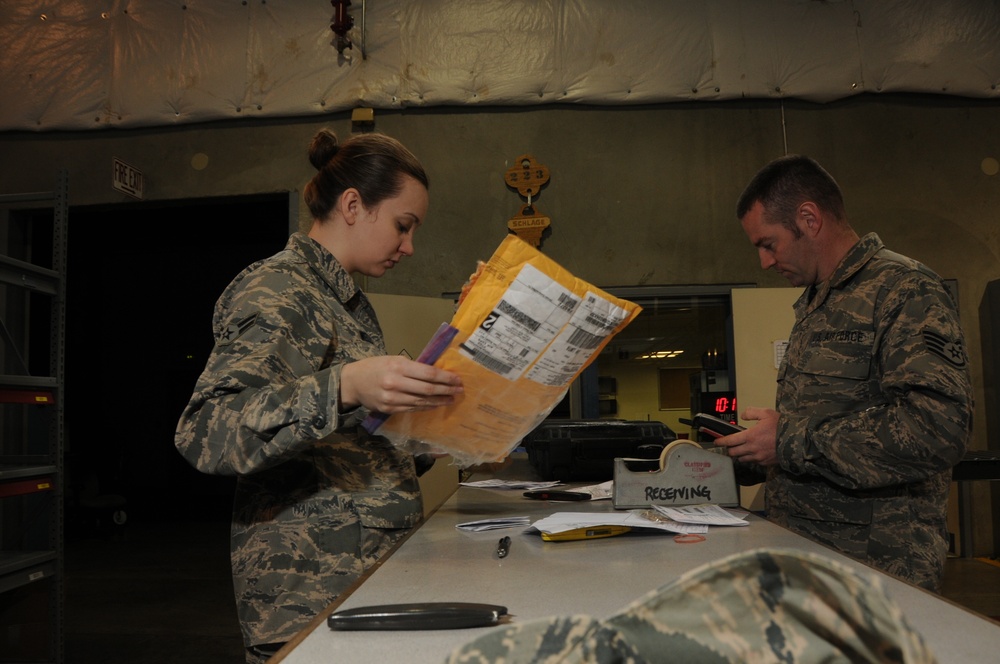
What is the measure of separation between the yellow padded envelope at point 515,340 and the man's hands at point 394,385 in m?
0.03

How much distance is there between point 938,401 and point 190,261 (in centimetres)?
959

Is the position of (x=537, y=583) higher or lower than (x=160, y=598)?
higher

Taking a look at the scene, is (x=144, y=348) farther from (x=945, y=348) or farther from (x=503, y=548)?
(x=945, y=348)

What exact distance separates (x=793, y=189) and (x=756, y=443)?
710mm

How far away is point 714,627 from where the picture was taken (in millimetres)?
470

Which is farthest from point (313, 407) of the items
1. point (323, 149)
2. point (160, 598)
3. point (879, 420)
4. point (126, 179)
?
point (160, 598)

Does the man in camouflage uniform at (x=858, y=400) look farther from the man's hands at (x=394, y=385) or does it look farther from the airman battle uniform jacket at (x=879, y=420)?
the man's hands at (x=394, y=385)

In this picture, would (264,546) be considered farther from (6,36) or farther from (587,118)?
(6,36)

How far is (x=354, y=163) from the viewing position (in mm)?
1534

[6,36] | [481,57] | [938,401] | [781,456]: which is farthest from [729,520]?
[6,36]

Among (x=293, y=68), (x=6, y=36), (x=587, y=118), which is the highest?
(x=6, y=36)

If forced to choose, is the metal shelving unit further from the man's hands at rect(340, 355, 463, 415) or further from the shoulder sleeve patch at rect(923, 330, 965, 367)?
the shoulder sleeve patch at rect(923, 330, 965, 367)

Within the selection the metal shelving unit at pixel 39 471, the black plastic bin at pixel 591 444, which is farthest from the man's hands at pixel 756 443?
the metal shelving unit at pixel 39 471

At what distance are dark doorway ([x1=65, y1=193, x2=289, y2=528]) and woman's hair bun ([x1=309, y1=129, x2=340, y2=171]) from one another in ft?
23.8
